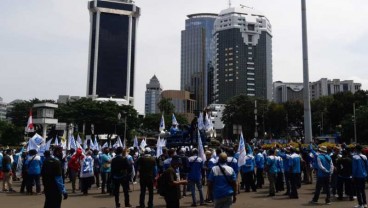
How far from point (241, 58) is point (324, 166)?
474 feet

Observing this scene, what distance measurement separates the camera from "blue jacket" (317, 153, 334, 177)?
39.9ft

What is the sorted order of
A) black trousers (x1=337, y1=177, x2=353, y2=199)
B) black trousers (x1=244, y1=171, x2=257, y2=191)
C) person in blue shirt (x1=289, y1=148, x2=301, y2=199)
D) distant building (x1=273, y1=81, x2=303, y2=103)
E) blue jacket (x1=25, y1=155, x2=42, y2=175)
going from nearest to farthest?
1. black trousers (x1=337, y1=177, x2=353, y2=199)
2. person in blue shirt (x1=289, y1=148, x2=301, y2=199)
3. blue jacket (x1=25, y1=155, x2=42, y2=175)
4. black trousers (x1=244, y1=171, x2=257, y2=191)
5. distant building (x1=273, y1=81, x2=303, y2=103)

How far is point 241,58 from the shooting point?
506 ft

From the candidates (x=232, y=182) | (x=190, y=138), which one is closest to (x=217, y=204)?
(x=232, y=182)

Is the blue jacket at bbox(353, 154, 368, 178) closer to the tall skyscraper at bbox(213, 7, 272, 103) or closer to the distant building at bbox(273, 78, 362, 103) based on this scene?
the tall skyscraper at bbox(213, 7, 272, 103)

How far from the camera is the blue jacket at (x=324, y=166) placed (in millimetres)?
12156

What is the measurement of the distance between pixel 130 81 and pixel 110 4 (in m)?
29.5

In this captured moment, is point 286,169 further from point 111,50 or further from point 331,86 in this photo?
point 331,86

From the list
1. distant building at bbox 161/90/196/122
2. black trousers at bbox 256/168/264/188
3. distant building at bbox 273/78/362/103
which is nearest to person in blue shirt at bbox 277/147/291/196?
black trousers at bbox 256/168/264/188

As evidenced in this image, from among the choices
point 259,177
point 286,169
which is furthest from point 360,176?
point 259,177

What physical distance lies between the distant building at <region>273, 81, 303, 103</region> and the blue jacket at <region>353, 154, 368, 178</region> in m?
166

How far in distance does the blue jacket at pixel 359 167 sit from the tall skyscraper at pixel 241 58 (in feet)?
461

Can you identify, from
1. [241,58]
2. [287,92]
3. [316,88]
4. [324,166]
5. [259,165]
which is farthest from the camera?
[287,92]

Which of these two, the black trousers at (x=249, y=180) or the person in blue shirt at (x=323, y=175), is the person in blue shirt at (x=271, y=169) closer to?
the black trousers at (x=249, y=180)
